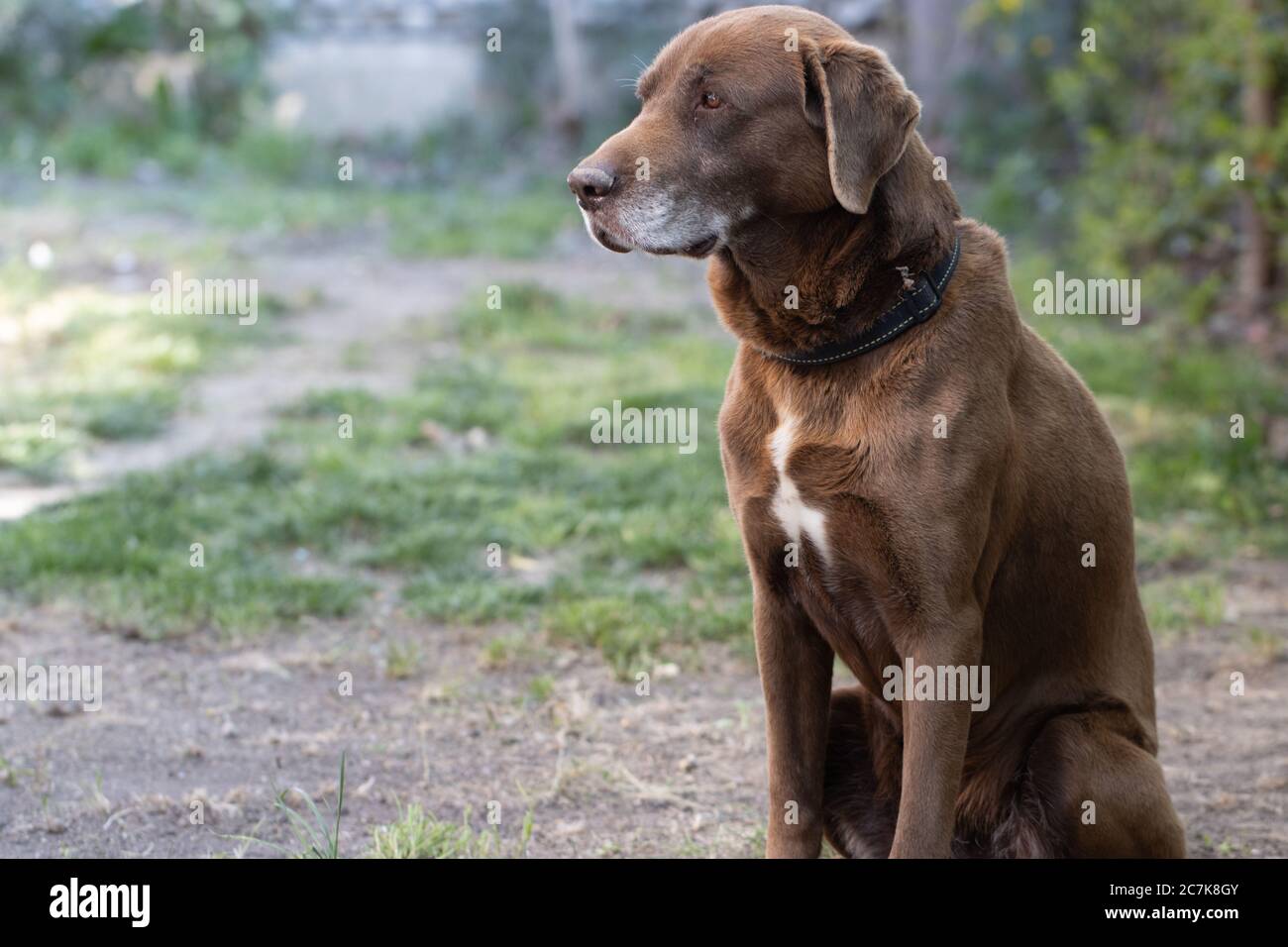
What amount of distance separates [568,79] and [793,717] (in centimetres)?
1076

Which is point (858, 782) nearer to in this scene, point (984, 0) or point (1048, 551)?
point (1048, 551)

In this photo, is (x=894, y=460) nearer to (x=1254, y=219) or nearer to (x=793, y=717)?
(x=793, y=717)

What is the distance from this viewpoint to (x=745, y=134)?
2.95m


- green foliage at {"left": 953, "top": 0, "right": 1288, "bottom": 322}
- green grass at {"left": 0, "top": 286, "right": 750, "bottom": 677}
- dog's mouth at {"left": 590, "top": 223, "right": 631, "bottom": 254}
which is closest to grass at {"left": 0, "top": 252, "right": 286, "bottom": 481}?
green grass at {"left": 0, "top": 286, "right": 750, "bottom": 677}

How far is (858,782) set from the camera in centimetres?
335

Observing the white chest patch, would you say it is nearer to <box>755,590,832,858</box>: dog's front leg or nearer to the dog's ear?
<box>755,590,832,858</box>: dog's front leg

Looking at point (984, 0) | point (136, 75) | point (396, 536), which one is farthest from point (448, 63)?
point (396, 536)

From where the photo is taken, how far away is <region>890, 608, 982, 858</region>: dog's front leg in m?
2.80

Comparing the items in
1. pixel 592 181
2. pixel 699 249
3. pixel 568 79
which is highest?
pixel 568 79

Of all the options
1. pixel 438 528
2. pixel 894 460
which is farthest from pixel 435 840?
pixel 438 528

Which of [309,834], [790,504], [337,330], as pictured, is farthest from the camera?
[337,330]

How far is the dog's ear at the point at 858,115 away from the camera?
2820 millimetres

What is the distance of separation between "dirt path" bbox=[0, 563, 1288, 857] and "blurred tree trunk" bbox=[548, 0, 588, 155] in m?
8.83

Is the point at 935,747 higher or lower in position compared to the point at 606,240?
lower
